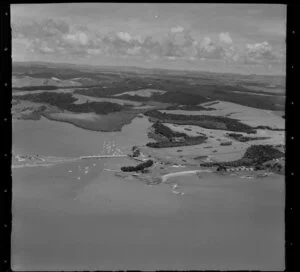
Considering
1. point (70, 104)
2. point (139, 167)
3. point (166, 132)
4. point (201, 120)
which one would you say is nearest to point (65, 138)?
point (70, 104)

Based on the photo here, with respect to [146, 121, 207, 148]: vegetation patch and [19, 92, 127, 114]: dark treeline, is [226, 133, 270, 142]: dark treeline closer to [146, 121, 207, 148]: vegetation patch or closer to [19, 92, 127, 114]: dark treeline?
[146, 121, 207, 148]: vegetation patch

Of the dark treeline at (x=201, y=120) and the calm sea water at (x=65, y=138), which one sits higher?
the dark treeline at (x=201, y=120)

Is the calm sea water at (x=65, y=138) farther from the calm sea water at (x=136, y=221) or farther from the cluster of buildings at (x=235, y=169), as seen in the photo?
the cluster of buildings at (x=235, y=169)

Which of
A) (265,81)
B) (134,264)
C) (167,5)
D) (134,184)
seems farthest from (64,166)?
(265,81)

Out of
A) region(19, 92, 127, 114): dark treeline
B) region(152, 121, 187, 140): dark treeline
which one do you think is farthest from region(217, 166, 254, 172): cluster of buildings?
region(19, 92, 127, 114): dark treeline

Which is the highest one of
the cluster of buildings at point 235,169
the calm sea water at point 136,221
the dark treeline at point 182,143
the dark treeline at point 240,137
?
the dark treeline at point 240,137

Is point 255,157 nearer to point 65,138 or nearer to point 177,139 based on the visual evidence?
point 177,139

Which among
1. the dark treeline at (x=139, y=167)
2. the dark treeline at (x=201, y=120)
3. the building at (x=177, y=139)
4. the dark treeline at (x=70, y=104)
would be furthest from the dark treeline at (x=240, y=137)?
the dark treeline at (x=70, y=104)

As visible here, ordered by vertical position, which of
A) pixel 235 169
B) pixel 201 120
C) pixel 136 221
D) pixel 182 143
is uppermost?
pixel 201 120

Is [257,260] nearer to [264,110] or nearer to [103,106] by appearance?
[264,110]
